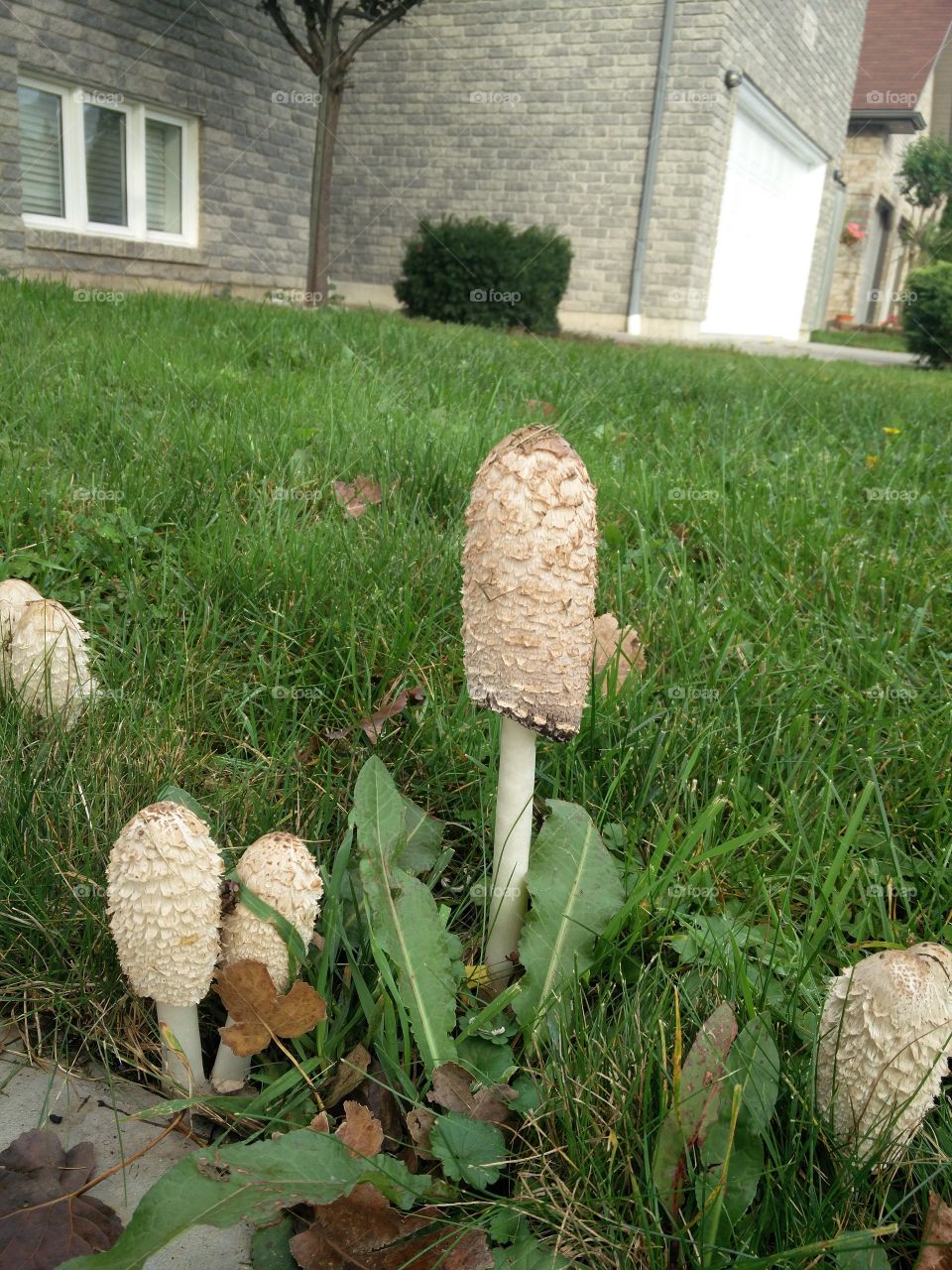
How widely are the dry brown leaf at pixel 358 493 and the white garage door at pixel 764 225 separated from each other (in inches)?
567

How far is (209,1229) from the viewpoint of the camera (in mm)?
1197

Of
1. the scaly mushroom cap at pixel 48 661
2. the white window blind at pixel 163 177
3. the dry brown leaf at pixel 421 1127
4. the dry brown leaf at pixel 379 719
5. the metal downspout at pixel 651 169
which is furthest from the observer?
the metal downspout at pixel 651 169

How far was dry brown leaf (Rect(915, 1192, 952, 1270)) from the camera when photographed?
1110mm

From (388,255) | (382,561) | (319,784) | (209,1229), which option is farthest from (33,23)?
(209,1229)

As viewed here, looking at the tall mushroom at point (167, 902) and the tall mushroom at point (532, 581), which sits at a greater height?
the tall mushroom at point (532, 581)

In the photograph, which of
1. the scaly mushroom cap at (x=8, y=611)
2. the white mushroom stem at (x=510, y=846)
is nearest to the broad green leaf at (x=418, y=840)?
the white mushroom stem at (x=510, y=846)

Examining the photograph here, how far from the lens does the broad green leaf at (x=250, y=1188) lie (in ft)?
3.36

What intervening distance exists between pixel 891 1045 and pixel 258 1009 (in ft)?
2.51

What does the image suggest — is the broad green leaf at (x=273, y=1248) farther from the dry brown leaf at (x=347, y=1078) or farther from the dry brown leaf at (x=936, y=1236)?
the dry brown leaf at (x=936, y=1236)

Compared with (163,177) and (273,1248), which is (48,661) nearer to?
(273,1248)

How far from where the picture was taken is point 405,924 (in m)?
1.41

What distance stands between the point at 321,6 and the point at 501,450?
1178cm

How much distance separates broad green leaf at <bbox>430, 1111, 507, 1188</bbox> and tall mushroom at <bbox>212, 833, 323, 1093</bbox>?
0.29 metres

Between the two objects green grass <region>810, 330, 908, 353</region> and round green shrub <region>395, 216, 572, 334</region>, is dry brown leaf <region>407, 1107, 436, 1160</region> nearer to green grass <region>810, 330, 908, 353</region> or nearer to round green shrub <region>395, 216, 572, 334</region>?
round green shrub <region>395, 216, 572, 334</region>
